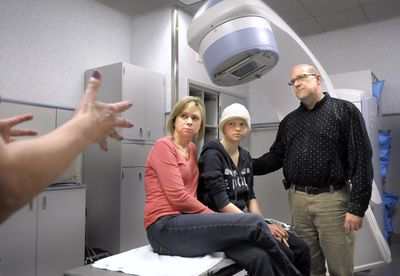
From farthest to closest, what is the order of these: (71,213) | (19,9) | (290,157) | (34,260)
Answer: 1. (19,9)
2. (71,213)
3. (34,260)
4. (290,157)

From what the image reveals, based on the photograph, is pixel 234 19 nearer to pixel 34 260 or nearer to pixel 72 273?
pixel 72 273

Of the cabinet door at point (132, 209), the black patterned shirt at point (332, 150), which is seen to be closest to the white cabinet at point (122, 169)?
the cabinet door at point (132, 209)

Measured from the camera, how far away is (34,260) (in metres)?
2.23

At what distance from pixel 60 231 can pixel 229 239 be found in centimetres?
169

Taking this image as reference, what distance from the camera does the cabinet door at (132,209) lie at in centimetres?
289

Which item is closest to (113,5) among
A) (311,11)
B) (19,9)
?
(19,9)

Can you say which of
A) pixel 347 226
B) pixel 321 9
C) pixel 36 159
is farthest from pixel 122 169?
pixel 321 9

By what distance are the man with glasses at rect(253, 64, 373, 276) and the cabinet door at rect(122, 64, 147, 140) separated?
1688 mm

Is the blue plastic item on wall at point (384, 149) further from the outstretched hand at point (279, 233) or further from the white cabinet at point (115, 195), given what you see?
the white cabinet at point (115, 195)

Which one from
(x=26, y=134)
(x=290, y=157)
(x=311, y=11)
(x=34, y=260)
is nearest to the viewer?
(x=26, y=134)

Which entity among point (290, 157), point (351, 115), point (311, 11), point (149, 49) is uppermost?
point (311, 11)

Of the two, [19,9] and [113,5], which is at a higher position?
[113,5]

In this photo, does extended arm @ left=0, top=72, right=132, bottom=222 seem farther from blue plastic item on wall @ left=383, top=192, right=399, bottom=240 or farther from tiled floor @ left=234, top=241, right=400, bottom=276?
blue plastic item on wall @ left=383, top=192, right=399, bottom=240

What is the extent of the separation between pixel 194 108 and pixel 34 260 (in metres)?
1.68
